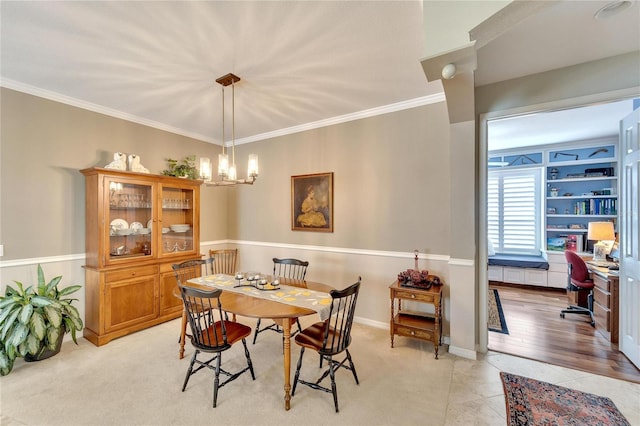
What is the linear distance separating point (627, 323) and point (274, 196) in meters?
4.39

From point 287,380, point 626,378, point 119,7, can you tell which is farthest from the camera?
point 626,378

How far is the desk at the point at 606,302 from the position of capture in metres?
2.97

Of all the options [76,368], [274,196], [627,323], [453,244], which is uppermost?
[274,196]

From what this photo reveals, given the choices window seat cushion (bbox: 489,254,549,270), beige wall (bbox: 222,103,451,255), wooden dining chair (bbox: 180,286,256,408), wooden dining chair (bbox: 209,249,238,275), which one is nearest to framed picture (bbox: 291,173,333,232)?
beige wall (bbox: 222,103,451,255)

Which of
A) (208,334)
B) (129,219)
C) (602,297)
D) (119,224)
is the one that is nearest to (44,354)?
(119,224)

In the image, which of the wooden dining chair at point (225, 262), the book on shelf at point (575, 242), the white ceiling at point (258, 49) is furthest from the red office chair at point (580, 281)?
the wooden dining chair at point (225, 262)

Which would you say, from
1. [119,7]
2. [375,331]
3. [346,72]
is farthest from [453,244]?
[119,7]

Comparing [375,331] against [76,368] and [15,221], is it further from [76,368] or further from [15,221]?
[15,221]

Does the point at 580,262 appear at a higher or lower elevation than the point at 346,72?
lower

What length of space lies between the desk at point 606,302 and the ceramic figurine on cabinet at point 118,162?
5827 millimetres

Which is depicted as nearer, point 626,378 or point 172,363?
point 626,378

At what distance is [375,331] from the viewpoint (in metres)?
3.34

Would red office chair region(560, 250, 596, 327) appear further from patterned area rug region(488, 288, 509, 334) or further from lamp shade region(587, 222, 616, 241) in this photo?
patterned area rug region(488, 288, 509, 334)

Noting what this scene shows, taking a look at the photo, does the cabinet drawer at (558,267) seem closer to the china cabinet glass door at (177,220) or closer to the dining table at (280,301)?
the dining table at (280,301)
